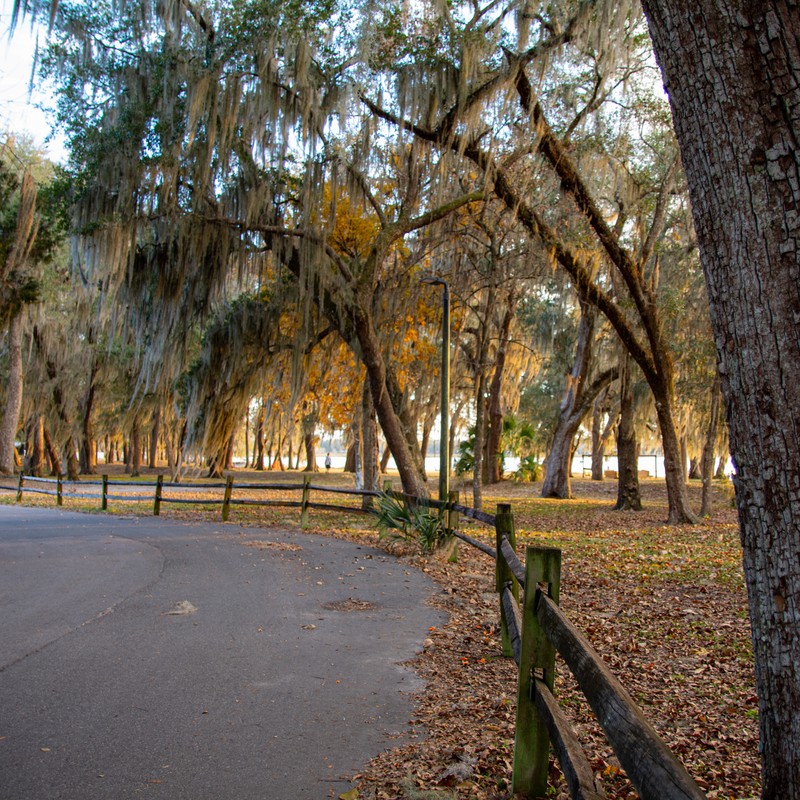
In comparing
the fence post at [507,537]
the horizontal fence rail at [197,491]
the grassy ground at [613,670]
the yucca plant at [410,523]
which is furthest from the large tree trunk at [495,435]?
the fence post at [507,537]

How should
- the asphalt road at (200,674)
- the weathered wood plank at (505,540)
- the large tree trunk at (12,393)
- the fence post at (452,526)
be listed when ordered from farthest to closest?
the large tree trunk at (12,393) → the fence post at (452,526) → the weathered wood plank at (505,540) → the asphalt road at (200,674)

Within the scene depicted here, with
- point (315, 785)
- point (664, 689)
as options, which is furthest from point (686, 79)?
point (664, 689)

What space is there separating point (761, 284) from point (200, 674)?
465 cm

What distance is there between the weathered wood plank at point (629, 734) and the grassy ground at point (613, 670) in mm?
1288

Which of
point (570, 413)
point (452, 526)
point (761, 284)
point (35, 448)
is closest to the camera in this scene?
point (761, 284)

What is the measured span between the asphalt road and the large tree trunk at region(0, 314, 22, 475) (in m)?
19.5

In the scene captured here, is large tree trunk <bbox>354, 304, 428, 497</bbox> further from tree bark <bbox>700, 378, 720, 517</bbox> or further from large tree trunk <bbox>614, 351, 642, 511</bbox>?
large tree trunk <bbox>614, 351, 642, 511</bbox>

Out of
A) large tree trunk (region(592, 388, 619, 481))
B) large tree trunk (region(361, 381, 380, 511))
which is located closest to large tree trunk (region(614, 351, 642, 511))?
large tree trunk (region(361, 381, 380, 511))

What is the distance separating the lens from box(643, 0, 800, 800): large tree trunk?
88.7 inches

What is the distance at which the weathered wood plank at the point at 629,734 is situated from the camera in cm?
190

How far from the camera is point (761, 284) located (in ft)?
Result: 7.78

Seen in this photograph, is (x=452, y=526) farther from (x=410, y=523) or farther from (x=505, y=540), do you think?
(x=505, y=540)

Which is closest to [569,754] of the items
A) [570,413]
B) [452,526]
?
[452,526]

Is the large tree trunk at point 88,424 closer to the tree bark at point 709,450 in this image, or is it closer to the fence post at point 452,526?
the tree bark at point 709,450
